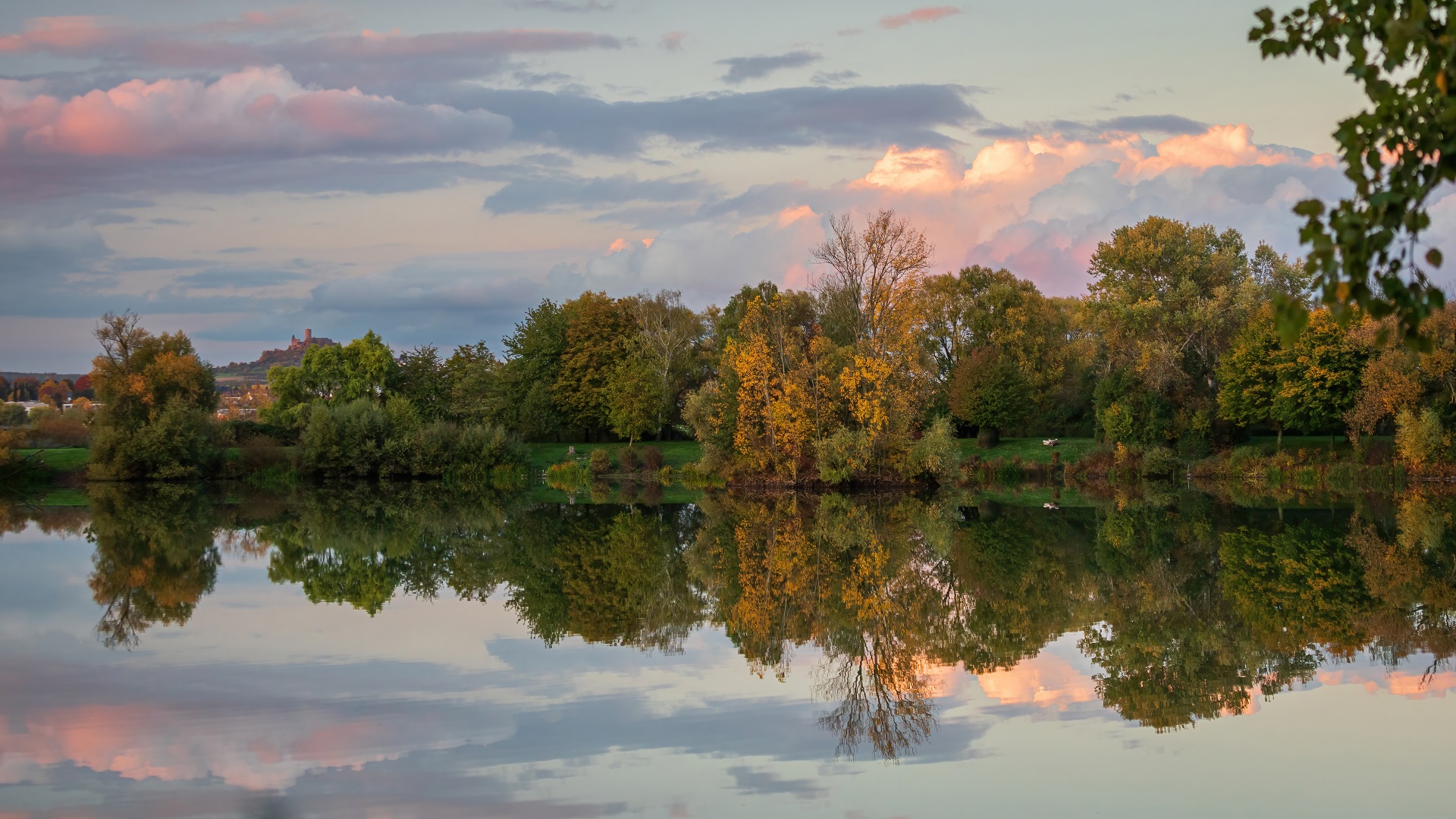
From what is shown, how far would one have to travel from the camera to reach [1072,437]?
2136 inches

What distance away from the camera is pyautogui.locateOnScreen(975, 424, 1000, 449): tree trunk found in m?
51.9

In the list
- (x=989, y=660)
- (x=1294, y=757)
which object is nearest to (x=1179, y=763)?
(x=1294, y=757)

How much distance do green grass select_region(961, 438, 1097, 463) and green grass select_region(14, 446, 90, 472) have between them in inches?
1454

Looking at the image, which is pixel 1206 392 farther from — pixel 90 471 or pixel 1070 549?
pixel 90 471

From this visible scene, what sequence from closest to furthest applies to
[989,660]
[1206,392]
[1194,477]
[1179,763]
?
[1179,763] < [989,660] < [1194,477] < [1206,392]

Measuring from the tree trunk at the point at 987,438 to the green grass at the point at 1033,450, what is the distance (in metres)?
0.21

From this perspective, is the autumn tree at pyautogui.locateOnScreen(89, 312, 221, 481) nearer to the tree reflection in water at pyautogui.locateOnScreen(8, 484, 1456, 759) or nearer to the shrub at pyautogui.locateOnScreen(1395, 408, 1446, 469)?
the tree reflection in water at pyautogui.locateOnScreen(8, 484, 1456, 759)

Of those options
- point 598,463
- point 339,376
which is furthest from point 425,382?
point 598,463

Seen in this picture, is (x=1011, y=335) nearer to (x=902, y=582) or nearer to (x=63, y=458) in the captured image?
(x=902, y=582)

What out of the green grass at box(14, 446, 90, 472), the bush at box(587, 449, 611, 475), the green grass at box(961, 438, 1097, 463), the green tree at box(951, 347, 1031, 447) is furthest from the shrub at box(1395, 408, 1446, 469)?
the green grass at box(14, 446, 90, 472)

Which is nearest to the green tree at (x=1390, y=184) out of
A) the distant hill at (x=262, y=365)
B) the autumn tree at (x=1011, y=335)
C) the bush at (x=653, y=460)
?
the bush at (x=653, y=460)

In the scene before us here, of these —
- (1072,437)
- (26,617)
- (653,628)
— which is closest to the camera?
(653,628)

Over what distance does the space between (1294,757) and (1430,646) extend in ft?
15.9

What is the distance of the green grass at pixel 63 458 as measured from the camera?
48281mm
